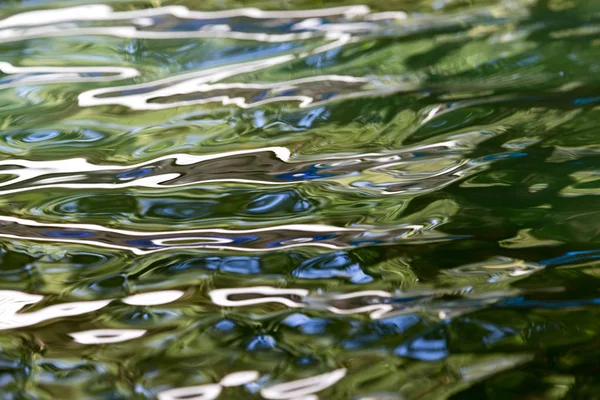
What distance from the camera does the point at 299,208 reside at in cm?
99

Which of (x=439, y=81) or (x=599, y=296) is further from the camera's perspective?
(x=439, y=81)

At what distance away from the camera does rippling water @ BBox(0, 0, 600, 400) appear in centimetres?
71

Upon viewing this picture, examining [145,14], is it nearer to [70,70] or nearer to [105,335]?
[70,70]

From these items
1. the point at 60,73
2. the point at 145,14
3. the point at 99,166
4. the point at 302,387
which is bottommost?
the point at 302,387

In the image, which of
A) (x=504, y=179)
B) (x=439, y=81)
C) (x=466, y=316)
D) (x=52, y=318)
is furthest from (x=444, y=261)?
(x=439, y=81)

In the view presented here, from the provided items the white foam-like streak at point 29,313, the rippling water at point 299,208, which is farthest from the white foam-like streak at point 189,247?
the white foam-like streak at point 29,313

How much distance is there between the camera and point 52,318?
2.56ft

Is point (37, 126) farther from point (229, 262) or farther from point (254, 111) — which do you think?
point (229, 262)

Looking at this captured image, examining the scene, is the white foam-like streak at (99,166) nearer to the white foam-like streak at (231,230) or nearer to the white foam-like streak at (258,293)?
the white foam-like streak at (231,230)

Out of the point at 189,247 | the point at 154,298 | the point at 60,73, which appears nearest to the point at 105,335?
the point at 154,298

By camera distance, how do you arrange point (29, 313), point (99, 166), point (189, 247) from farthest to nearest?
1. point (99, 166)
2. point (189, 247)
3. point (29, 313)

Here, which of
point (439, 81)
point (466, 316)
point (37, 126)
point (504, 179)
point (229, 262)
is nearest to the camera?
point (466, 316)

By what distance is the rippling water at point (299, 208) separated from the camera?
71cm

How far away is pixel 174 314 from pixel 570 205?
0.60 metres
